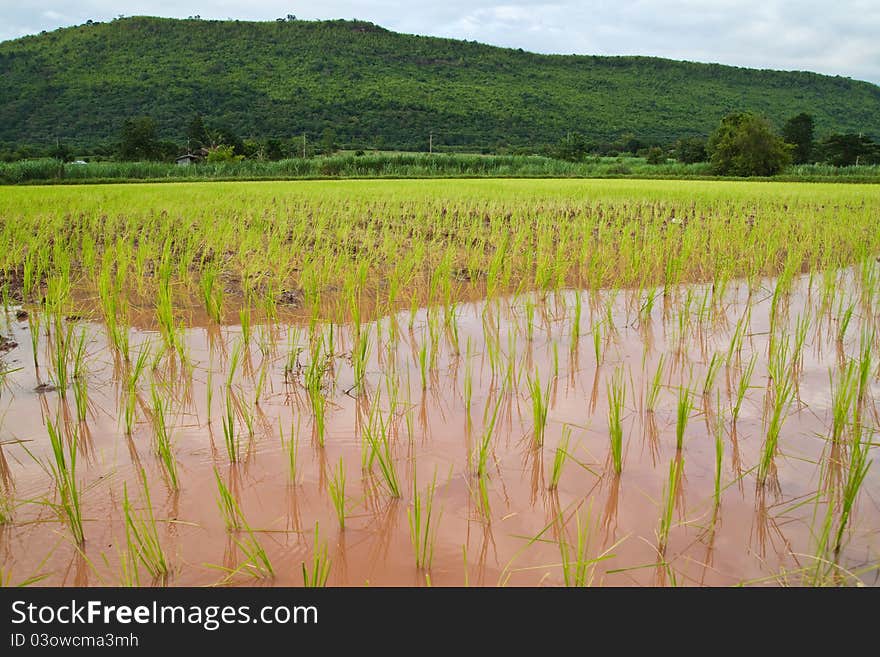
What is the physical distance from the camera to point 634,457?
1.93m

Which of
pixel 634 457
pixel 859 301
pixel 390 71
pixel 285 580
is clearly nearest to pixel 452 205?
pixel 859 301

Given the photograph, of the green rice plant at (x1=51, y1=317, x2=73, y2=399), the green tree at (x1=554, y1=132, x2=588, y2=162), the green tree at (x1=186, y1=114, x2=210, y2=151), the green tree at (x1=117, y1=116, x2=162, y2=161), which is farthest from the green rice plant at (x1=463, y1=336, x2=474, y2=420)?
the green tree at (x1=186, y1=114, x2=210, y2=151)

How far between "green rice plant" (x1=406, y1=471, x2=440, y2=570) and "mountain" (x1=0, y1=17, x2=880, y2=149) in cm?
5385

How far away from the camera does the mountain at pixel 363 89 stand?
56.0m

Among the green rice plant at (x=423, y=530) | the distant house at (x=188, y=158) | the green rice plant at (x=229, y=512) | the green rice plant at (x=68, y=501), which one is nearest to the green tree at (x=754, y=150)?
the distant house at (x=188, y=158)

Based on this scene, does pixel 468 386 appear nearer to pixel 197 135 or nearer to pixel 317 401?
pixel 317 401

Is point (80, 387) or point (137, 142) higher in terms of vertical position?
point (137, 142)

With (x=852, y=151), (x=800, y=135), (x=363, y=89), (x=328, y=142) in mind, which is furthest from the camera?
(x=363, y=89)

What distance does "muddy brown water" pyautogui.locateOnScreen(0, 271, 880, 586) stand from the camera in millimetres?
1439

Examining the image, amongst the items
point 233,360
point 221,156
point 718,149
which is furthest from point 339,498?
point 221,156

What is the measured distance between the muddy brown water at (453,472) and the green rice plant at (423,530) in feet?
0.07

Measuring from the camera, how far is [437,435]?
210 cm

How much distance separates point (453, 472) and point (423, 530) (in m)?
0.28
